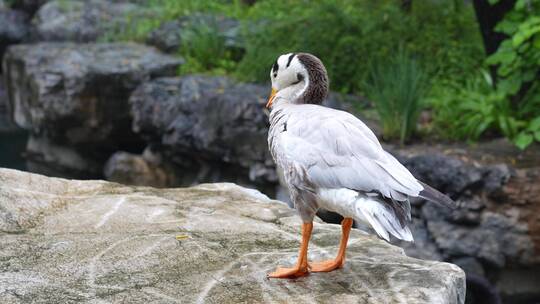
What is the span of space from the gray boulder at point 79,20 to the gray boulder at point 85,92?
1008 mm

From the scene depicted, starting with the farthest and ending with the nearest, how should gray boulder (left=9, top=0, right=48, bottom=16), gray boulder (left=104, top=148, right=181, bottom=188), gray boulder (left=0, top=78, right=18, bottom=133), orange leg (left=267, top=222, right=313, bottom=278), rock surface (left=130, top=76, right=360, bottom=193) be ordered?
gray boulder (left=9, top=0, right=48, bottom=16)
gray boulder (left=0, top=78, right=18, bottom=133)
gray boulder (left=104, top=148, right=181, bottom=188)
rock surface (left=130, top=76, right=360, bottom=193)
orange leg (left=267, top=222, right=313, bottom=278)

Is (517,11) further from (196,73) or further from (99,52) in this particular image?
(99,52)

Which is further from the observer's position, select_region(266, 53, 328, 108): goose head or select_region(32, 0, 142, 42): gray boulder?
select_region(32, 0, 142, 42): gray boulder

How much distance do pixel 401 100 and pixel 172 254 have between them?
3758 mm

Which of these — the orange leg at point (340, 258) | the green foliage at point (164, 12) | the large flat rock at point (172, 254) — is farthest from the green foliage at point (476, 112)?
the green foliage at point (164, 12)

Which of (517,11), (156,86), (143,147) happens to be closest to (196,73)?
(156,86)

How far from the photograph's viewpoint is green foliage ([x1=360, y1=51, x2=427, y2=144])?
6.45m

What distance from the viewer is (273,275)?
294 centimetres

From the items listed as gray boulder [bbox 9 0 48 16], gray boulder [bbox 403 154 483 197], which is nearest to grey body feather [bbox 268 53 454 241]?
gray boulder [bbox 403 154 483 197]

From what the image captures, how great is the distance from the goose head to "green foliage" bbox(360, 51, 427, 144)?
3278mm

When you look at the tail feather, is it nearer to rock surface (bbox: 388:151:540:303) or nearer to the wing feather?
the wing feather

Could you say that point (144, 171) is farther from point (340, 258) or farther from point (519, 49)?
point (340, 258)

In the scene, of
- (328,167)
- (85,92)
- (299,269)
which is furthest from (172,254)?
(85,92)

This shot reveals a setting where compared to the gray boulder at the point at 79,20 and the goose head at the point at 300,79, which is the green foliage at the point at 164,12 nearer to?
the gray boulder at the point at 79,20
